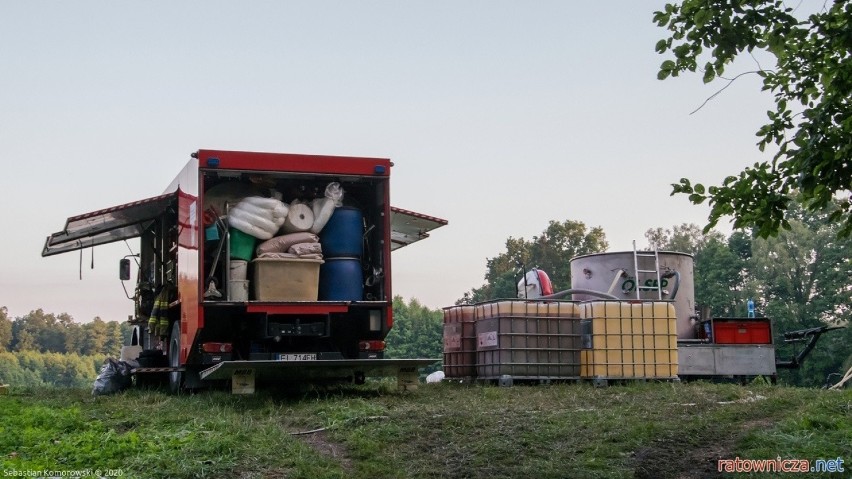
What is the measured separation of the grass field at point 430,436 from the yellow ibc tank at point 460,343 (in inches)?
184

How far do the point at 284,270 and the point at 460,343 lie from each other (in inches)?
202

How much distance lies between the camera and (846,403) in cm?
1145

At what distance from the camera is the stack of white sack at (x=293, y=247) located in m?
13.8

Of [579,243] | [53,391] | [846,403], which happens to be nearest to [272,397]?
[53,391]

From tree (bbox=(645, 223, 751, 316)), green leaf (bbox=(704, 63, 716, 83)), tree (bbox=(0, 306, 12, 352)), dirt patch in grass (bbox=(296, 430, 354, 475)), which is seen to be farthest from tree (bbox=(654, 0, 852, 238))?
tree (bbox=(0, 306, 12, 352))

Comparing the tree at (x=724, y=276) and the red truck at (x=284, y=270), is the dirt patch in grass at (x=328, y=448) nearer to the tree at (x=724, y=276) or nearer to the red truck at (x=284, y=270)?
the red truck at (x=284, y=270)

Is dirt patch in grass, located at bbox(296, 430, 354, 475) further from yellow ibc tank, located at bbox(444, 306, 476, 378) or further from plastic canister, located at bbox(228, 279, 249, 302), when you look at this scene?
yellow ibc tank, located at bbox(444, 306, 476, 378)

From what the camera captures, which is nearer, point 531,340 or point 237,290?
point 237,290

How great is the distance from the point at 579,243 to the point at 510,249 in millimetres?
5257

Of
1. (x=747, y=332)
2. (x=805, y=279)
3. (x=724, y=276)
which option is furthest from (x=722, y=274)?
(x=747, y=332)

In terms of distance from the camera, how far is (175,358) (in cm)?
1554

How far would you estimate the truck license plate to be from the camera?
1372 centimetres

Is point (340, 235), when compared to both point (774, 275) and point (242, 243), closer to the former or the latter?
point (242, 243)

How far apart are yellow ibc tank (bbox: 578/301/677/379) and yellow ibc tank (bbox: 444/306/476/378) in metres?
1.93
